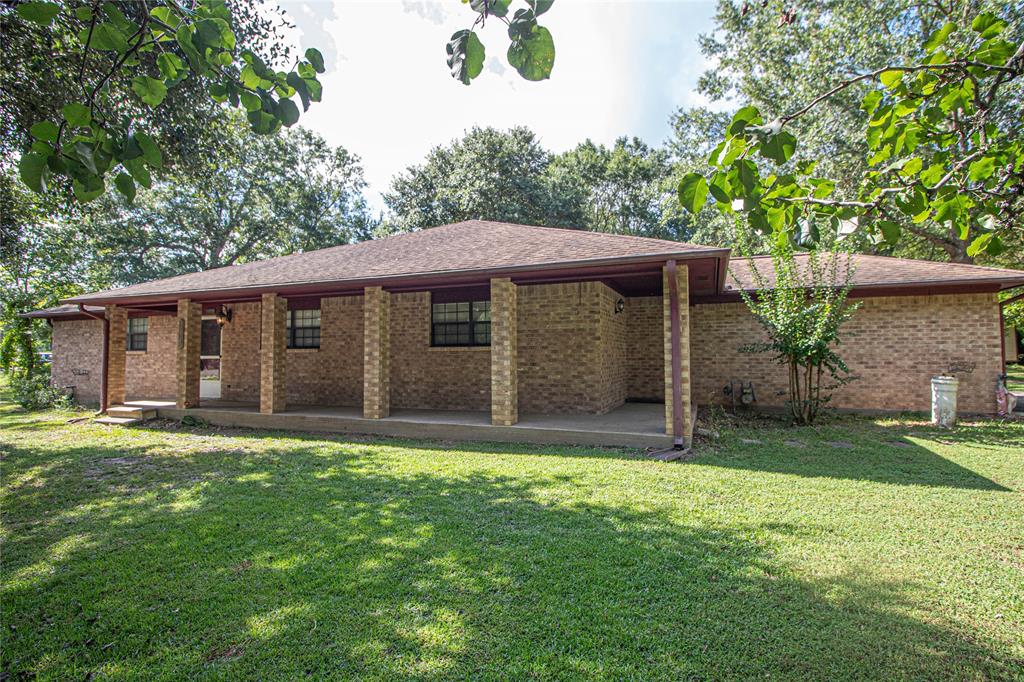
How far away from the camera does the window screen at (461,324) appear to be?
10688 mm

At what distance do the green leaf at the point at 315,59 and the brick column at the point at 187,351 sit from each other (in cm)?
1101

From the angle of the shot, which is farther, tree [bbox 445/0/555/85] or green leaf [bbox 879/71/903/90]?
green leaf [bbox 879/71/903/90]

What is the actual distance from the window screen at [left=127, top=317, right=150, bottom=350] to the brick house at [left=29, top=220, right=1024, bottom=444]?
89cm

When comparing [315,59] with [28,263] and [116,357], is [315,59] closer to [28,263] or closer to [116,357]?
[116,357]

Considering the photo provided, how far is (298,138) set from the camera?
92.1 feet

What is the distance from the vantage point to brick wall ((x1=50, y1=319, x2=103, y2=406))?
47.3 feet

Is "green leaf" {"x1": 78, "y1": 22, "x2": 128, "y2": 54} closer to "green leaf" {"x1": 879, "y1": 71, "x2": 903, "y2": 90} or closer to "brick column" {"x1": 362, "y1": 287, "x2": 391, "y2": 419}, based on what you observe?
"green leaf" {"x1": 879, "y1": 71, "x2": 903, "y2": 90}

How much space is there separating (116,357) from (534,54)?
14291 millimetres

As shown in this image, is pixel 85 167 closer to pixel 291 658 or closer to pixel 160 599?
pixel 291 658

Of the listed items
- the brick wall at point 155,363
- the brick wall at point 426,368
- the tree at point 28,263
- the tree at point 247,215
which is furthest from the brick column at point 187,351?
the tree at point 247,215

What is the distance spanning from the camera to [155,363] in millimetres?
13742

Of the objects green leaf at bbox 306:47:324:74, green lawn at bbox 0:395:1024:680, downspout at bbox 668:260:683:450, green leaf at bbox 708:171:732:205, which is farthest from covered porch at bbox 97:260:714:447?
green leaf at bbox 306:47:324:74

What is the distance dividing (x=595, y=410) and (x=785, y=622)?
6924 mm

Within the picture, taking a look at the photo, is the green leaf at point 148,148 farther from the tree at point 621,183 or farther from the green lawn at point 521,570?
the tree at point 621,183
